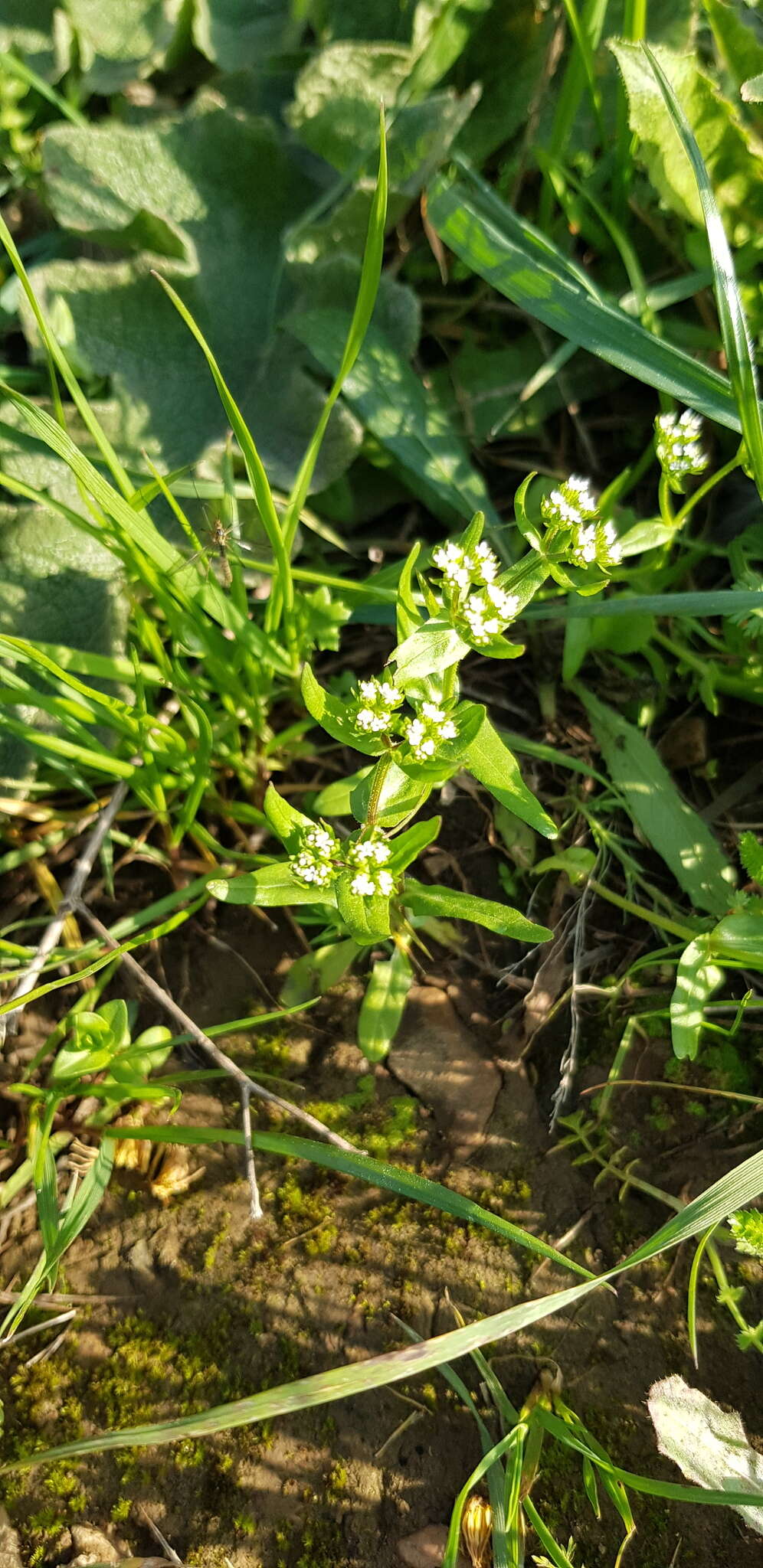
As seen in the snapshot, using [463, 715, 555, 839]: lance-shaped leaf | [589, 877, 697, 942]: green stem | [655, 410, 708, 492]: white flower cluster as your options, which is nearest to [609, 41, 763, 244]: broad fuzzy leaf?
[655, 410, 708, 492]: white flower cluster

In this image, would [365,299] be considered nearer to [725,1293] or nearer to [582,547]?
[582,547]

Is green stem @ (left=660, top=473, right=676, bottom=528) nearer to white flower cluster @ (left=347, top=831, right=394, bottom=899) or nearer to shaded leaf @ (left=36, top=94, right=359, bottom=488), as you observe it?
shaded leaf @ (left=36, top=94, right=359, bottom=488)

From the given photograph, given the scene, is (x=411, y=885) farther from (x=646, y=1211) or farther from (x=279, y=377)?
(x=279, y=377)

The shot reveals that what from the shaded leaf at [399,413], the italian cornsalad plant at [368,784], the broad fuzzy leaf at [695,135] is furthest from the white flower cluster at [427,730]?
the broad fuzzy leaf at [695,135]

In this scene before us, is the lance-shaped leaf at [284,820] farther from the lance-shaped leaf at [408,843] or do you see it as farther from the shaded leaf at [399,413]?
the shaded leaf at [399,413]

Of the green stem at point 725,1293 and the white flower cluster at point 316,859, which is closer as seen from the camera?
the white flower cluster at point 316,859

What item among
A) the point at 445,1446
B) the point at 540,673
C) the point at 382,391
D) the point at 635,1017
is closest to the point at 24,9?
the point at 382,391
